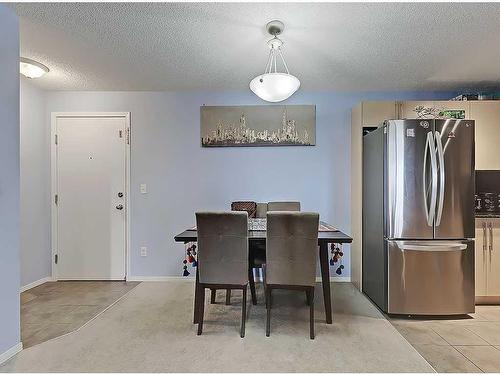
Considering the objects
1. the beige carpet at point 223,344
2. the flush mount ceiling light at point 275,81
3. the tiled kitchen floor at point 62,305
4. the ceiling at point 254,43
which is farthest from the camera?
the tiled kitchen floor at point 62,305

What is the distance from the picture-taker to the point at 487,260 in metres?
2.92

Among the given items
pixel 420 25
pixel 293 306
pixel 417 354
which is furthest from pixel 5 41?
pixel 417 354

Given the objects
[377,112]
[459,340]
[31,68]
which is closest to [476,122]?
[377,112]

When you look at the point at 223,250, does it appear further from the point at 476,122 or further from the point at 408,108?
the point at 476,122

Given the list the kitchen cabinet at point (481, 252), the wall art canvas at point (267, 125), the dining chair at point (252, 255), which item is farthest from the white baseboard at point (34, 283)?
the kitchen cabinet at point (481, 252)

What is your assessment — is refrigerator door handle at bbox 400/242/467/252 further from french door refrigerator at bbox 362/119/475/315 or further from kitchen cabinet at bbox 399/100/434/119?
kitchen cabinet at bbox 399/100/434/119

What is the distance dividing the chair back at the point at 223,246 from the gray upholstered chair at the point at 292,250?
0.62ft

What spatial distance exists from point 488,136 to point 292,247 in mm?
2474

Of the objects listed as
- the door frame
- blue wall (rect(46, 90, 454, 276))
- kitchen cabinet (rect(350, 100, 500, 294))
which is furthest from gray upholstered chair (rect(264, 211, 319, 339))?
the door frame

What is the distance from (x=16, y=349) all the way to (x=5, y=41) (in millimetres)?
1993

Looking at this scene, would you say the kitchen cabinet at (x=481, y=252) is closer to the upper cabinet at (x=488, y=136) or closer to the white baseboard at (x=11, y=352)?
the upper cabinet at (x=488, y=136)

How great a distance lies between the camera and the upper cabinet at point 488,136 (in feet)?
10.1

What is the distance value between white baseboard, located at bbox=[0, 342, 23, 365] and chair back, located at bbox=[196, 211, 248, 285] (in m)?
1.28

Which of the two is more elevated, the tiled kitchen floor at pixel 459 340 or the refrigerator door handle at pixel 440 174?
the refrigerator door handle at pixel 440 174
